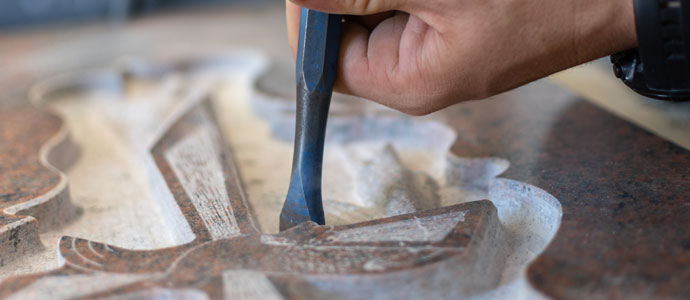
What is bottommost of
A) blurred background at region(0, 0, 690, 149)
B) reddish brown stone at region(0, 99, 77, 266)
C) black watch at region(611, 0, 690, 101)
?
blurred background at region(0, 0, 690, 149)

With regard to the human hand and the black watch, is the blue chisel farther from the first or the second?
the black watch

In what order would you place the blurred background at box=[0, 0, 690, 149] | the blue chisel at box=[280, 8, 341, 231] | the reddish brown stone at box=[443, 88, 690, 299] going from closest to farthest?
the reddish brown stone at box=[443, 88, 690, 299] → the blue chisel at box=[280, 8, 341, 231] → the blurred background at box=[0, 0, 690, 149]

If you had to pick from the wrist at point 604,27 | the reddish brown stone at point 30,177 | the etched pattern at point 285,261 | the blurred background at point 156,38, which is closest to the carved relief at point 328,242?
the etched pattern at point 285,261

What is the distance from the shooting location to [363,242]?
0.97 meters

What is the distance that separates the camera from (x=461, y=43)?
947 millimetres

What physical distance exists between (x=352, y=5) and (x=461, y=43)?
166 mm

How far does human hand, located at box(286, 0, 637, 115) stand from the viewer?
91 centimetres

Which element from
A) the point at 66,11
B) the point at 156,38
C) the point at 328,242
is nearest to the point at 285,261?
the point at 328,242

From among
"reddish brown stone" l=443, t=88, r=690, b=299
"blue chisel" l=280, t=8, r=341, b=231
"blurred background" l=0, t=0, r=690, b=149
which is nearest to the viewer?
"reddish brown stone" l=443, t=88, r=690, b=299

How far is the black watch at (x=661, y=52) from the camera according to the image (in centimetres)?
88

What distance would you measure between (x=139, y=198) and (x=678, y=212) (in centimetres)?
102

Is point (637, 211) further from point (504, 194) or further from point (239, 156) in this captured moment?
point (239, 156)

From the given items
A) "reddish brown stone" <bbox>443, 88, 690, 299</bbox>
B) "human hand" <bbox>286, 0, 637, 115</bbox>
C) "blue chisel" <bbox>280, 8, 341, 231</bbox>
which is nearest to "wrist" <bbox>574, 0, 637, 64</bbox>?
"human hand" <bbox>286, 0, 637, 115</bbox>

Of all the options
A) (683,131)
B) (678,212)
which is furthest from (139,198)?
(683,131)
